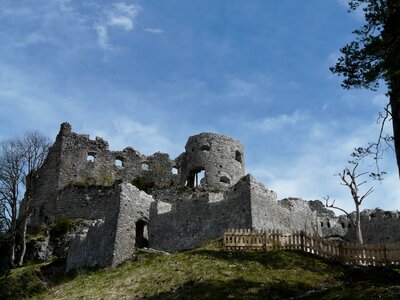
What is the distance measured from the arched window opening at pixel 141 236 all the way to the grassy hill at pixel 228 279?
3.87 metres

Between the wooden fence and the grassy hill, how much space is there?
2.09 ft

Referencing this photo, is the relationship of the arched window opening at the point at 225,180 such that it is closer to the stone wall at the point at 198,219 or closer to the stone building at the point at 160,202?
the stone building at the point at 160,202

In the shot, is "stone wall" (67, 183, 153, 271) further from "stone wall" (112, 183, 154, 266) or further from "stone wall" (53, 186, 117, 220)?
"stone wall" (53, 186, 117, 220)

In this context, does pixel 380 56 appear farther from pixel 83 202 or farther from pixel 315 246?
pixel 83 202

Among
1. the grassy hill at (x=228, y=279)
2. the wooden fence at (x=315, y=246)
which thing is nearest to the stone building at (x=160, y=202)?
the grassy hill at (x=228, y=279)

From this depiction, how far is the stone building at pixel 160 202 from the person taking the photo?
33469 mm

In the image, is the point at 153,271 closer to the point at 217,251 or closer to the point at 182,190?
the point at 217,251

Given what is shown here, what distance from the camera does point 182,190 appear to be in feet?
146

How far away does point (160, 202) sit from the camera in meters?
36.3

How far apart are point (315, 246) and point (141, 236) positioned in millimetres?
11840

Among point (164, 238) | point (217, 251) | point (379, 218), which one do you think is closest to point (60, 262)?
point (164, 238)

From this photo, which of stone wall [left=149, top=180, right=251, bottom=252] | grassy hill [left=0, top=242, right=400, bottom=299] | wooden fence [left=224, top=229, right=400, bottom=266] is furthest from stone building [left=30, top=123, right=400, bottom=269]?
wooden fence [left=224, top=229, right=400, bottom=266]

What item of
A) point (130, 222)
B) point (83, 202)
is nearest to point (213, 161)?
point (83, 202)

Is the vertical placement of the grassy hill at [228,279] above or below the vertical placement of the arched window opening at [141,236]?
below
